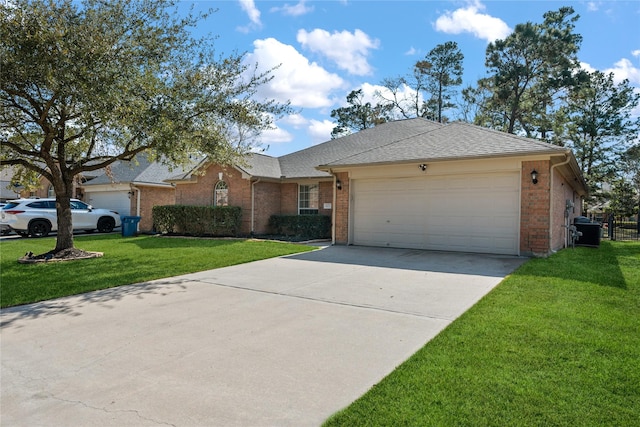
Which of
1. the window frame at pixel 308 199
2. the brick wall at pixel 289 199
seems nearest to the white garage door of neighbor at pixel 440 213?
the window frame at pixel 308 199

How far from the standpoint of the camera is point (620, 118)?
1105 inches

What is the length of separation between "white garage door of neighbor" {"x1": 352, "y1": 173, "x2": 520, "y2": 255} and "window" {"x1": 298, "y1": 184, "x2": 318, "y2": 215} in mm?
4386

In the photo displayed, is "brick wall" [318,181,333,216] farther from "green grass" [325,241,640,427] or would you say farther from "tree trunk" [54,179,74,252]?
"green grass" [325,241,640,427]

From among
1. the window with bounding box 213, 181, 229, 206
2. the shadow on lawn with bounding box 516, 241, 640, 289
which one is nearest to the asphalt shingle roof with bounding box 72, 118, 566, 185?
the window with bounding box 213, 181, 229, 206

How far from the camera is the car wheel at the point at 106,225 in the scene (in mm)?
19172

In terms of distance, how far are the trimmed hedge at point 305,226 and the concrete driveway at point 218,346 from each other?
8.29 m

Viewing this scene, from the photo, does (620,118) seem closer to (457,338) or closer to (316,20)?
(316,20)

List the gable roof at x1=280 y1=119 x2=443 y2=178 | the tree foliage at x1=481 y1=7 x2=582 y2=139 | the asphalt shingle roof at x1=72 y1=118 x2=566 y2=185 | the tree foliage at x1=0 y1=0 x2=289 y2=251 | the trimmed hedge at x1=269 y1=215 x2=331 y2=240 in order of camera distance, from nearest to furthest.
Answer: the tree foliage at x1=0 y1=0 x2=289 y2=251, the asphalt shingle roof at x1=72 y1=118 x2=566 y2=185, the trimmed hedge at x1=269 y1=215 x2=331 y2=240, the gable roof at x1=280 y1=119 x2=443 y2=178, the tree foliage at x1=481 y1=7 x2=582 y2=139

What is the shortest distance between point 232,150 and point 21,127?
557cm

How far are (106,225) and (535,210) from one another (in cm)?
1888

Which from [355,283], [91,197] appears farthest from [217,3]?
[91,197]

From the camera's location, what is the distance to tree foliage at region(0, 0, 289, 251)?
297 inches

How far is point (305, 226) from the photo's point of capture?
1595 cm

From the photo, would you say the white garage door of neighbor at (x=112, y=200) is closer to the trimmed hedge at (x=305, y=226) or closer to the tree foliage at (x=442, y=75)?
the trimmed hedge at (x=305, y=226)
